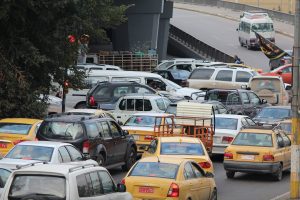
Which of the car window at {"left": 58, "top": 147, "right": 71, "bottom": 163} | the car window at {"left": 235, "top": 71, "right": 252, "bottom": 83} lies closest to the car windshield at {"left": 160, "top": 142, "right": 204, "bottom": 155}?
the car window at {"left": 58, "top": 147, "right": 71, "bottom": 163}

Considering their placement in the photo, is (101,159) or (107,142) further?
(107,142)

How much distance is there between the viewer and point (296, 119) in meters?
22.7

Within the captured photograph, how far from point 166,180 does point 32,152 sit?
4.16m

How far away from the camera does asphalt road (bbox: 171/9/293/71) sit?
75750 mm

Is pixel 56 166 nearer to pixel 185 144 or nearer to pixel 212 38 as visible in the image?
pixel 185 144

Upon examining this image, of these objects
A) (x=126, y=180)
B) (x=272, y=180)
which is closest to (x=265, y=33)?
(x=272, y=180)

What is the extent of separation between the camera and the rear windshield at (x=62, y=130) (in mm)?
24953

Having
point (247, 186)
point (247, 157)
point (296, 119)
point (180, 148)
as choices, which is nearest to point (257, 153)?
point (247, 157)

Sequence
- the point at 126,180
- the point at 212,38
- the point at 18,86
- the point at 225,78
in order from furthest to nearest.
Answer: the point at 212,38 → the point at 225,78 → the point at 18,86 → the point at 126,180

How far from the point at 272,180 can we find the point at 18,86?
32.4 feet

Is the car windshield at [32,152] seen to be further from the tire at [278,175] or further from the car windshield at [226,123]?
the car windshield at [226,123]

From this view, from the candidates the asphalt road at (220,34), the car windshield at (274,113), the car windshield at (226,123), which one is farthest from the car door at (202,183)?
the asphalt road at (220,34)

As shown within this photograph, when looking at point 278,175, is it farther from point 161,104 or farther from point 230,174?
point 161,104

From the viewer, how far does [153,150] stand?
24219 millimetres
